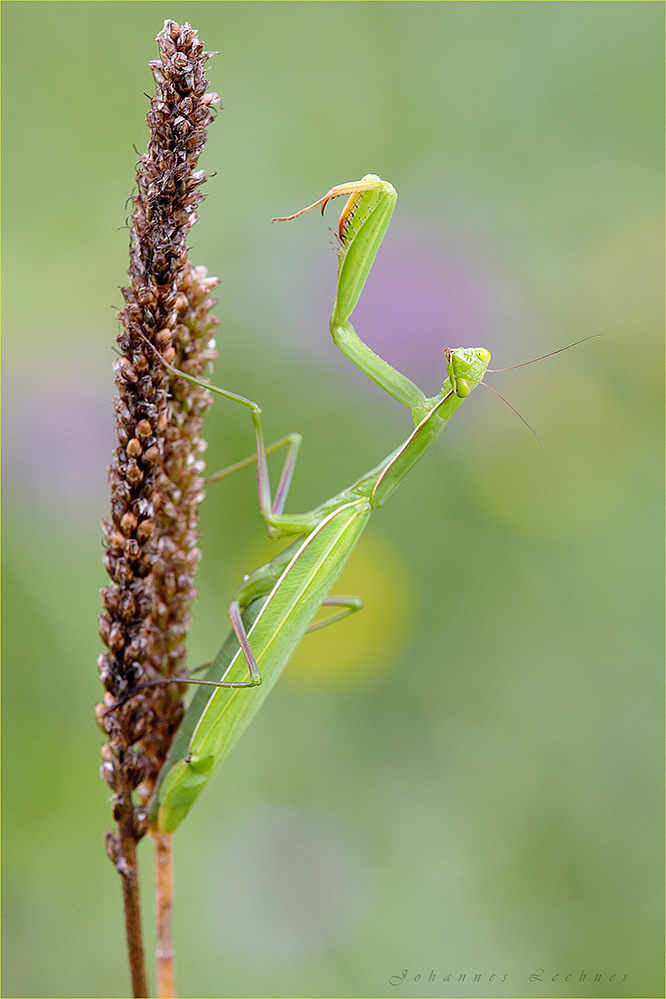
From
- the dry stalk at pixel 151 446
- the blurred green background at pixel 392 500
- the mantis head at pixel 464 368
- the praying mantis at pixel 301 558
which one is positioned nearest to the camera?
the dry stalk at pixel 151 446

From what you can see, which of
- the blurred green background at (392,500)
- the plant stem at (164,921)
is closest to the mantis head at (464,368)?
the plant stem at (164,921)

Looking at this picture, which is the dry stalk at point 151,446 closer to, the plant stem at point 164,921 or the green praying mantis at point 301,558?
the plant stem at point 164,921

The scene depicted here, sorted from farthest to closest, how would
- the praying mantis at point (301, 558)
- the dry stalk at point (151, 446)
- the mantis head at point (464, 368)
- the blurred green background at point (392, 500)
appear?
the blurred green background at point (392, 500) → the mantis head at point (464, 368) → the praying mantis at point (301, 558) → the dry stalk at point (151, 446)

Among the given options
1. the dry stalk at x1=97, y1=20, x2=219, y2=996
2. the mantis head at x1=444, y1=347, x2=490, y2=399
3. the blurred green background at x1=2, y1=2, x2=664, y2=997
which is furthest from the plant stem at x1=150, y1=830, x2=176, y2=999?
the blurred green background at x1=2, y1=2, x2=664, y2=997

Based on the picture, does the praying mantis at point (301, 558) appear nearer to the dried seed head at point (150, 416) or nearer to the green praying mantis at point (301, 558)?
the green praying mantis at point (301, 558)

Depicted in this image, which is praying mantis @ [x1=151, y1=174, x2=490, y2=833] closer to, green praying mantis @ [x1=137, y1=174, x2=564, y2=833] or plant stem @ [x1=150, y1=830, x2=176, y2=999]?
green praying mantis @ [x1=137, y1=174, x2=564, y2=833]

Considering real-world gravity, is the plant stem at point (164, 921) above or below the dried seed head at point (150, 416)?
below

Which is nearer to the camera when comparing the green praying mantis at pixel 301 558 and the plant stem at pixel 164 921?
the plant stem at pixel 164 921
